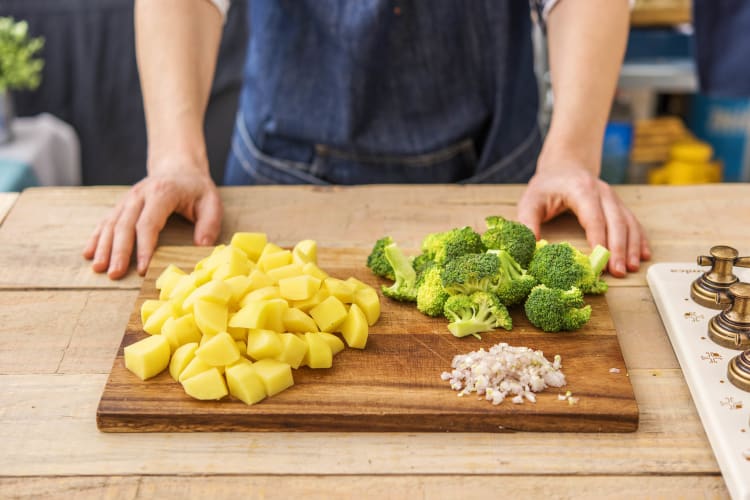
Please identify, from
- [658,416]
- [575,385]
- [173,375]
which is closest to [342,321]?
[173,375]

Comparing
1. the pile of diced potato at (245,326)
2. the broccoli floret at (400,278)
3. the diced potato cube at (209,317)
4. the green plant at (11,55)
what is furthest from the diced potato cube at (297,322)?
the green plant at (11,55)

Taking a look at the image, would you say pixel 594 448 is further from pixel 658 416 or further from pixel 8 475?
pixel 8 475

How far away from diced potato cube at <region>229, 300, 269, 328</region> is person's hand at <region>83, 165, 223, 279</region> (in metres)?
0.47

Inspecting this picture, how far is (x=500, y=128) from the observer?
88.7 inches

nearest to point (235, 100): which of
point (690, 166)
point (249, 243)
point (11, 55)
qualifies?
point (11, 55)

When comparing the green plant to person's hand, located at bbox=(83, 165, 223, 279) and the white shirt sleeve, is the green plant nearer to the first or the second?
the white shirt sleeve

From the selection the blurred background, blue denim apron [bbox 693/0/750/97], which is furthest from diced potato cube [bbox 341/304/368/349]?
blue denim apron [bbox 693/0/750/97]

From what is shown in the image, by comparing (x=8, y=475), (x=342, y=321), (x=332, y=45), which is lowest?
(x=8, y=475)

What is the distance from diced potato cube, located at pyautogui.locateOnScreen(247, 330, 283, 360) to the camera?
1.26 metres

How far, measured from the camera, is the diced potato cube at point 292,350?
4.18 feet

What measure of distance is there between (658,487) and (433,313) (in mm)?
499

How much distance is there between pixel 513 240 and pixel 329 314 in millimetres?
396

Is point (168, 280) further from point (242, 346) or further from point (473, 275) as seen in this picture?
point (473, 275)

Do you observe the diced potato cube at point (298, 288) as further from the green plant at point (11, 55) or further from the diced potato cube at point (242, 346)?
the green plant at point (11, 55)
